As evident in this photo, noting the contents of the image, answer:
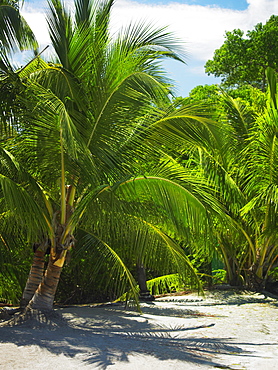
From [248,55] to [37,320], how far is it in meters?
20.6

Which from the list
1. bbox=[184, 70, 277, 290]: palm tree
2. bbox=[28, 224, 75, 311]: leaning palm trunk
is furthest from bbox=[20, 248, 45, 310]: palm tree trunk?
bbox=[184, 70, 277, 290]: palm tree

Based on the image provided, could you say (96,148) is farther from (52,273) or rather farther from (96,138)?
(52,273)

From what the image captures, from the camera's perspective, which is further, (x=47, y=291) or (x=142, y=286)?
(x=142, y=286)

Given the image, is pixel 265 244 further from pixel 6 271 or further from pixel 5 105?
pixel 5 105

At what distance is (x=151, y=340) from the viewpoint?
555 centimetres

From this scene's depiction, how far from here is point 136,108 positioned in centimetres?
692

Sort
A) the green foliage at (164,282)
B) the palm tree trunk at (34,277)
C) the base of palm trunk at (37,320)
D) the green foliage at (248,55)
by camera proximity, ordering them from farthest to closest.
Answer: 1. the green foliage at (248,55)
2. the green foliage at (164,282)
3. the palm tree trunk at (34,277)
4. the base of palm trunk at (37,320)

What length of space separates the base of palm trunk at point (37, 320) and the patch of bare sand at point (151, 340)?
0.37 ft

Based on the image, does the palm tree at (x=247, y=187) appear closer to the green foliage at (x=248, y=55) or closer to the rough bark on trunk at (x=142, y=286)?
the rough bark on trunk at (x=142, y=286)

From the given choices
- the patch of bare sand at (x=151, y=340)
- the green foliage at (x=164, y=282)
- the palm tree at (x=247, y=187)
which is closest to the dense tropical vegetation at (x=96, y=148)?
the patch of bare sand at (x=151, y=340)

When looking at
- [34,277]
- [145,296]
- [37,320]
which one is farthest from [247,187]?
[37,320]

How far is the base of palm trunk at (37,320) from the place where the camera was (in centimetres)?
613

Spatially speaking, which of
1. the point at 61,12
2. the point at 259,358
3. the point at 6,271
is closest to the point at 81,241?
the point at 6,271

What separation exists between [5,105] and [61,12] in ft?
5.49
